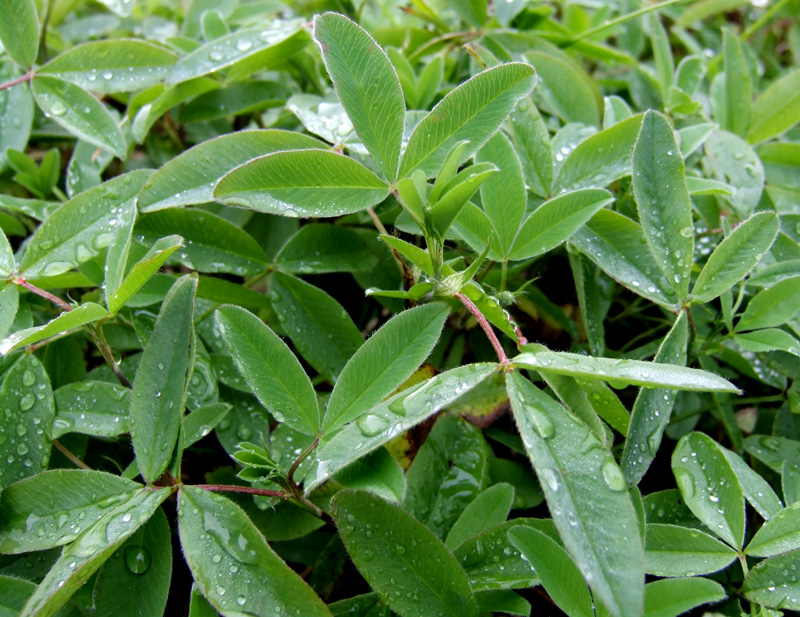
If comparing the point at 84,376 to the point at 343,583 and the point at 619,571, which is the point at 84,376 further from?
the point at 619,571

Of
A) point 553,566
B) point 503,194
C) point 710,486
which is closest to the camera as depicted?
point 553,566

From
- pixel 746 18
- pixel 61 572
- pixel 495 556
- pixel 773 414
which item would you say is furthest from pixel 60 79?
pixel 746 18

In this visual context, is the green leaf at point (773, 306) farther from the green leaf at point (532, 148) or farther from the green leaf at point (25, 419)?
the green leaf at point (25, 419)

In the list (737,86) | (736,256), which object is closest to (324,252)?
(736,256)

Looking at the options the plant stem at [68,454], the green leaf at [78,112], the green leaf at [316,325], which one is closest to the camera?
the plant stem at [68,454]

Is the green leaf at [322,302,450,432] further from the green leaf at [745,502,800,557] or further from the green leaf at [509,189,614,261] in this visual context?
the green leaf at [745,502,800,557]

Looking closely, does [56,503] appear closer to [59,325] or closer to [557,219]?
[59,325]

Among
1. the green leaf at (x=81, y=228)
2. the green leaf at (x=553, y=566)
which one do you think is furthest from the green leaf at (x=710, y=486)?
the green leaf at (x=81, y=228)
